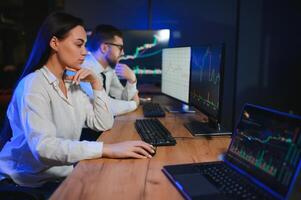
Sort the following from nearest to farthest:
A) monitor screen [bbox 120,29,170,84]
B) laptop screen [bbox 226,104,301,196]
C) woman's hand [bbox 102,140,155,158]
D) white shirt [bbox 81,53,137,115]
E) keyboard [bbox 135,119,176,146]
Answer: laptop screen [bbox 226,104,301,196] < woman's hand [bbox 102,140,155,158] < keyboard [bbox 135,119,176,146] < white shirt [bbox 81,53,137,115] < monitor screen [bbox 120,29,170,84]

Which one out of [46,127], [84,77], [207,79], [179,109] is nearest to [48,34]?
[84,77]

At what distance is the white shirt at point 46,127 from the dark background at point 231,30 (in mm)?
1700

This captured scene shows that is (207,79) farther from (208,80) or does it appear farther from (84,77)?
(84,77)

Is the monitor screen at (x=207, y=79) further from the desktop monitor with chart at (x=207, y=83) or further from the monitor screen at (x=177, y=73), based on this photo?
the monitor screen at (x=177, y=73)

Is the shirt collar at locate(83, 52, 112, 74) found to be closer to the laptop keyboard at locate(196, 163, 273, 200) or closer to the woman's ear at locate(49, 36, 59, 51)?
the woman's ear at locate(49, 36, 59, 51)

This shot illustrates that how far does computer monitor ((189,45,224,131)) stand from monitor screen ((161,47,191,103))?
0.10 metres

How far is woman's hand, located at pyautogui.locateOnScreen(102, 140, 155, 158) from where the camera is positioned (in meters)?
1.11

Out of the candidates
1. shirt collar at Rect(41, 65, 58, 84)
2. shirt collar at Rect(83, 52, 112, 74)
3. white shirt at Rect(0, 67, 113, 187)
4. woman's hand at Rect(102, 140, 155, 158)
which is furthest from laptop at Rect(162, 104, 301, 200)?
shirt collar at Rect(83, 52, 112, 74)

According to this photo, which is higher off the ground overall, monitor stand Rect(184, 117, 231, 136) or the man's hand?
the man's hand

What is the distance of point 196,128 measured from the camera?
1.57 metres

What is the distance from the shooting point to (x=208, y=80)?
148 cm

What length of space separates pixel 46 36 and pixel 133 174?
77 cm

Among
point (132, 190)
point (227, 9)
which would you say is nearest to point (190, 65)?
point (132, 190)

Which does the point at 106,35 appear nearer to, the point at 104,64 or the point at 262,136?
the point at 104,64
